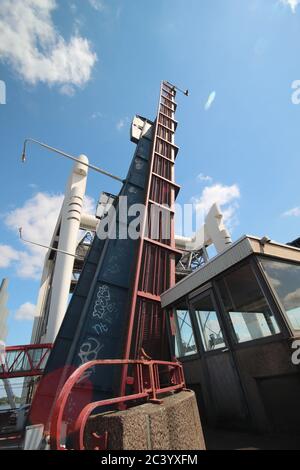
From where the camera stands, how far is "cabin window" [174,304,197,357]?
7.84 meters

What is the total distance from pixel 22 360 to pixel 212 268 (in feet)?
52.1

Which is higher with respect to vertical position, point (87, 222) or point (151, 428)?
point (87, 222)

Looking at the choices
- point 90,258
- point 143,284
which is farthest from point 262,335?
point 90,258

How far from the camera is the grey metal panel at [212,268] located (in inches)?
250

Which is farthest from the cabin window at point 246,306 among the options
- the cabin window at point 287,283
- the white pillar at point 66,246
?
the white pillar at point 66,246

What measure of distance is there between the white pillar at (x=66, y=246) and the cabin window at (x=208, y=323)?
1236 cm

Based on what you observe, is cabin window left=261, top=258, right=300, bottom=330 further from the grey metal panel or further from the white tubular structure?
the white tubular structure

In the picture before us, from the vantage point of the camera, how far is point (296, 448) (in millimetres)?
4219

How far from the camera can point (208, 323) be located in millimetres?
7312

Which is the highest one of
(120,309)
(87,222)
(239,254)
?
(87,222)

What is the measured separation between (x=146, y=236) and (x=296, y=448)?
27.2 feet

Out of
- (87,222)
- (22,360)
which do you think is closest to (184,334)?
(22,360)

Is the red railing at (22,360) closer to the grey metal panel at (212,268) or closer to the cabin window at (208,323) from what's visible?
the grey metal panel at (212,268)

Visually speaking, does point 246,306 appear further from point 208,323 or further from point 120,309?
point 120,309
